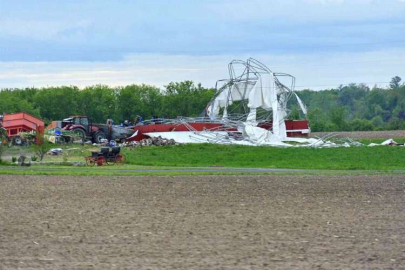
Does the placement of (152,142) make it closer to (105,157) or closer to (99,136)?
(99,136)

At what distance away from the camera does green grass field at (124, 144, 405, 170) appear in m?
50.4

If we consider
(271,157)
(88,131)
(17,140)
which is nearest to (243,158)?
(271,157)

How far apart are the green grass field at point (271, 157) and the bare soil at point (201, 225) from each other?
15.7m

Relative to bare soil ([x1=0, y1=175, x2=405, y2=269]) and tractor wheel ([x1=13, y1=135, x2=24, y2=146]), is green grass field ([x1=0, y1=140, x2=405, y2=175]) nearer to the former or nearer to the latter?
tractor wheel ([x1=13, y1=135, x2=24, y2=146])

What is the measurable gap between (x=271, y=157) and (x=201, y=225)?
3391 centimetres

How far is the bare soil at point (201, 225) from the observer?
647 inches

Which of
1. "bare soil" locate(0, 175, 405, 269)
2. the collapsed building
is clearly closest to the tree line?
the collapsed building

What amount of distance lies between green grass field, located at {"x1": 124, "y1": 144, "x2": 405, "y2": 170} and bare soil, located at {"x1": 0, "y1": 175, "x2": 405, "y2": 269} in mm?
15690

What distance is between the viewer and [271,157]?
54.9m

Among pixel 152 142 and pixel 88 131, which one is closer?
pixel 152 142

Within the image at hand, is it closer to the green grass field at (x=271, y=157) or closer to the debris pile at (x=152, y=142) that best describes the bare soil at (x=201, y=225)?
the green grass field at (x=271, y=157)

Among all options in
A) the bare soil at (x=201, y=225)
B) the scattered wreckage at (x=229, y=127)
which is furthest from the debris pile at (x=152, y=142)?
the bare soil at (x=201, y=225)

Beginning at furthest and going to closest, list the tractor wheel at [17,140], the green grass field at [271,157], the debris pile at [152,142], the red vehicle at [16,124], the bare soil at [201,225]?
the red vehicle at [16,124], the tractor wheel at [17,140], the debris pile at [152,142], the green grass field at [271,157], the bare soil at [201,225]

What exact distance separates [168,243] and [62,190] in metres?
13.7
